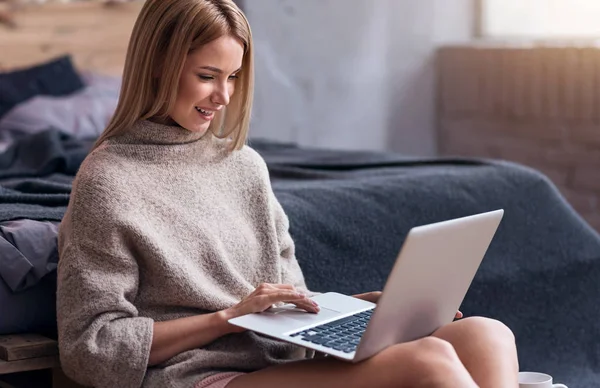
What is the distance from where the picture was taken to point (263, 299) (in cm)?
149

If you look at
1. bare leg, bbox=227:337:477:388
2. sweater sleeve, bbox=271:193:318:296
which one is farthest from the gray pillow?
bare leg, bbox=227:337:477:388

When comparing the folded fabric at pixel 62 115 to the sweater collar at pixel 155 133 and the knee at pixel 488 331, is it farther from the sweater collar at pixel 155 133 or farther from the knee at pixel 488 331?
the knee at pixel 488 331

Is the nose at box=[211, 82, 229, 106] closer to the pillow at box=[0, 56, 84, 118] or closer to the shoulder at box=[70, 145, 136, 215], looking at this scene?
the shoulder at box=[70, 145, 136, 215]

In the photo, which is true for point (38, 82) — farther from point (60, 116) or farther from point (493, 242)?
point (493, 242)

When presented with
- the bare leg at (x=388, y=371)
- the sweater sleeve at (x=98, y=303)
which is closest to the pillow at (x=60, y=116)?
the sweater sleeve at (x=98, y=303)

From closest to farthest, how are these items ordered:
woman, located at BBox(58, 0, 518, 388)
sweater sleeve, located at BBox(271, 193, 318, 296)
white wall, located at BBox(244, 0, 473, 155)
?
woman, located at BBox(58, 0, 518, 388) < sweater sleeve, located at BBox(271, 193, 318, 296) < white wall, located at BBox(244, 0, 473, 155)

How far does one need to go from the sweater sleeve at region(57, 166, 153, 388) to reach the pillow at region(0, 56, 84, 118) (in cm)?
227

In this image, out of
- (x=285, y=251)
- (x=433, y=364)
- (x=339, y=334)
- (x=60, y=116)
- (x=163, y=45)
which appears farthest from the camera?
(x=60, y=116)

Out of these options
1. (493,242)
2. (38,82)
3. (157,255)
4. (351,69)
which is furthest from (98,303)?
(351,69)

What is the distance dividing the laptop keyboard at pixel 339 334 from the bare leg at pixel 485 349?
133 millimetres

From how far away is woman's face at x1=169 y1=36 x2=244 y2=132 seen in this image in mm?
1595

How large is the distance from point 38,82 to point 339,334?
8.42 ft

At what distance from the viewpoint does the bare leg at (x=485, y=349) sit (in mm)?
1463

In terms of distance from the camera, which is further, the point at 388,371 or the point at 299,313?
the point at 299,313
